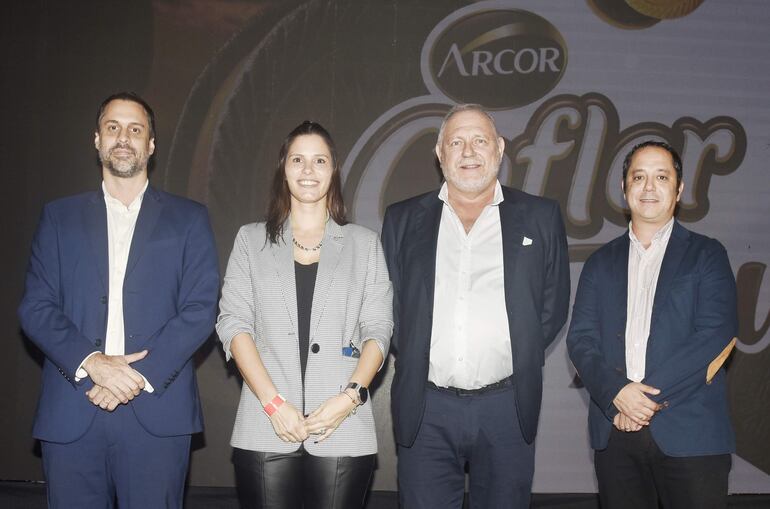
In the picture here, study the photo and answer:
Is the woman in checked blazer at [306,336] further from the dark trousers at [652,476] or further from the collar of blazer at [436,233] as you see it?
the dark trousers at [652,476]

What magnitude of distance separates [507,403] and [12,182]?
11.6 feet

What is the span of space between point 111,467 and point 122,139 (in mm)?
1256


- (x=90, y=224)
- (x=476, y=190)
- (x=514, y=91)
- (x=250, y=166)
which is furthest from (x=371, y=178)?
(x=90, y=224)

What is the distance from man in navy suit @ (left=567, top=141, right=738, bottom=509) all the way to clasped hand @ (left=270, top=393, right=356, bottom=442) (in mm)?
994

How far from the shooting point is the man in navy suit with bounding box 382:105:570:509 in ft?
8.87

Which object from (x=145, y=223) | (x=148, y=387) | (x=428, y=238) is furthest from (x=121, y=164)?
(x=428, y=238)

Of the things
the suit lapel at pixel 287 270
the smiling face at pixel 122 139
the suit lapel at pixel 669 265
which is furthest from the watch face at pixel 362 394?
the smiling face at pixel 122 139

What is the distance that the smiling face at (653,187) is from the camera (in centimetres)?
282

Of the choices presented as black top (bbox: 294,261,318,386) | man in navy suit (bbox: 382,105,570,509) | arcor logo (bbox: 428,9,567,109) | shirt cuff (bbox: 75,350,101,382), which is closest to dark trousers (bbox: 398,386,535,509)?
man in navy suit (bbox: 382,105,570,509)

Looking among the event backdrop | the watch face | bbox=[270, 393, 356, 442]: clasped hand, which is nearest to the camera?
bbox=[270, 393, 356, 442]: clasped hand

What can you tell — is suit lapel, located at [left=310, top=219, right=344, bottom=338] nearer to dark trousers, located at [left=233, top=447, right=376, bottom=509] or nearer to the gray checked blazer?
the gray checked blazer

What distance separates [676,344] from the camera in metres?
2.73

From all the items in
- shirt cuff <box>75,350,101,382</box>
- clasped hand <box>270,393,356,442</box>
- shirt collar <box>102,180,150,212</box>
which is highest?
shirt collar <box>102,180,150,212</box>

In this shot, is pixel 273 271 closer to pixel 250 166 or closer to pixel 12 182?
pixel 250 166
